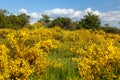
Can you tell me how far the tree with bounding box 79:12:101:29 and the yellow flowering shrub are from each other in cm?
3411

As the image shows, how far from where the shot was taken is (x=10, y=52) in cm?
1065

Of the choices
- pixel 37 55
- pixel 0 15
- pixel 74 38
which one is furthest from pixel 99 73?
pixel 0 15

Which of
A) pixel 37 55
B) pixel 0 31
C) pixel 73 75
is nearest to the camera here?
pixel 37 55

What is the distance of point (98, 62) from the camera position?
31.8 feet

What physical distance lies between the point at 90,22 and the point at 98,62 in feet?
114

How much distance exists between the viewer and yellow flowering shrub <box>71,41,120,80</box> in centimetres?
962

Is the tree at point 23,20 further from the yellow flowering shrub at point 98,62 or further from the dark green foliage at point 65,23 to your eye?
the yellow flowering shrub at point 98,62

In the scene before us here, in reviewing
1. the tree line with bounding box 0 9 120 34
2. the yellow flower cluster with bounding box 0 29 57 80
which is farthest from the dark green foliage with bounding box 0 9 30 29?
the yellow flower cluster with bounding box 0 29 57 80

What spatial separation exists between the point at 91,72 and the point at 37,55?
1.58 m

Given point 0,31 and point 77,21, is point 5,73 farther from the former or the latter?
point 77,21

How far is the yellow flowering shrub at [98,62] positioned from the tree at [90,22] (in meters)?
34.1

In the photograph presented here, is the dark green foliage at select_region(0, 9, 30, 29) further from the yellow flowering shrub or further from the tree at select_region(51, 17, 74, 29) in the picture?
the yellow flowering shrub

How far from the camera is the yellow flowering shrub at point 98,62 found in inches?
379

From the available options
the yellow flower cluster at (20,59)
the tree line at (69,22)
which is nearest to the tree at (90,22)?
the tree line at (69,22)
